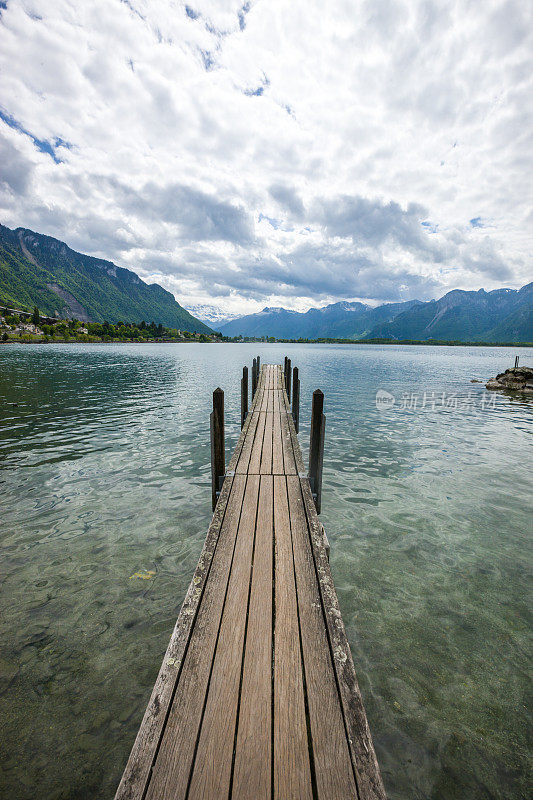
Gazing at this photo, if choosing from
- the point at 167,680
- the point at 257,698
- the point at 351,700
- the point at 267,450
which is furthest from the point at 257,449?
the point at 351,700

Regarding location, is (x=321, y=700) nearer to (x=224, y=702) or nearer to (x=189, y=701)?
(x=224, y=702)

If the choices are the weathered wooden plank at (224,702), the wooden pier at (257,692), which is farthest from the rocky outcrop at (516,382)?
the weathered wooden plank at (224,702)

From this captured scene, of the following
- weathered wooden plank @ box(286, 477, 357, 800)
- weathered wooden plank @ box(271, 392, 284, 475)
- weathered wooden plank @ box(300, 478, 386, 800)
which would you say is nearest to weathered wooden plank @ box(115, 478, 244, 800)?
weathered wooden plank @ box(286, 477, 357, 800)

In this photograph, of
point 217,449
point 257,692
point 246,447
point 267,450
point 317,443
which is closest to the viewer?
point 257,692

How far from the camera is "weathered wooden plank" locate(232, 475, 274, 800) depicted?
97.5 inches

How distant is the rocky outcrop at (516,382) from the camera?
3371 centimetres

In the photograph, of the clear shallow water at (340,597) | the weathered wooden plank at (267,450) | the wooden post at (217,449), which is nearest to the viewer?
the clear shallow water at (340,597)

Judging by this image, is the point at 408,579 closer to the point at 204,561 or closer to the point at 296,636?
the point at 296,636

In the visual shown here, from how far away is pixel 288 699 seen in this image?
3.08 m

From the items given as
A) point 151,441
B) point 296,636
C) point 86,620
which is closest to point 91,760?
point 86,620

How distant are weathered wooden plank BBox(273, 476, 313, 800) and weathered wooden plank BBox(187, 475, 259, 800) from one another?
39 cm

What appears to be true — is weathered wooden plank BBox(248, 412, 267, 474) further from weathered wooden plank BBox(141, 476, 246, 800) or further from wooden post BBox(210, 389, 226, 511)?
weathered wooden plank BBox(141, 476, 246, 800)

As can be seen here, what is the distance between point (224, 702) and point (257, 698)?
1.01 ft

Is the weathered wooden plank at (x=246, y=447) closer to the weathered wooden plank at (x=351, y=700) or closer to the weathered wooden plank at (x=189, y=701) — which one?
the weathered wooden plank at (x=189, y=701)
